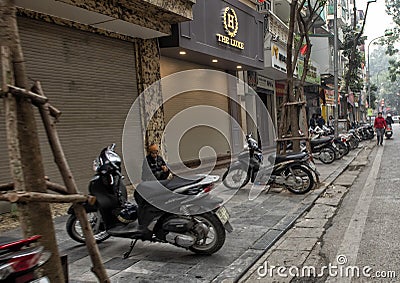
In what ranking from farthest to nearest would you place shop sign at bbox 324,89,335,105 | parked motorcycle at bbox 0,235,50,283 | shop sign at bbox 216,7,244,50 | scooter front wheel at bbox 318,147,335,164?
shop sign at bbox 324,89,335,105 < scooter front wheel at bbox 318,147,335,164 < shop sign at bbox 216,7,244,50 < parked motorcycle at bbox 0,235,50,283

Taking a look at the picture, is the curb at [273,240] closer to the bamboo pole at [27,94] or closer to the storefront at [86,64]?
the bamboo pole at [27,94]

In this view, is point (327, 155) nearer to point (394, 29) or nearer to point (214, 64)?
point (214, 64)

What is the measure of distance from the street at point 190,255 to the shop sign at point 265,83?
12.6 meters

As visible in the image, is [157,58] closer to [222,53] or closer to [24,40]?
[222,53]

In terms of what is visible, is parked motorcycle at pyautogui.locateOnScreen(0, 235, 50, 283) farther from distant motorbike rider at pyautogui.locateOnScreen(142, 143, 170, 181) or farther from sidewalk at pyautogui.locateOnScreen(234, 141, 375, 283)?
distant motorbike rider at pyautogui.locateOnScreen(142, 143, 170, 181)

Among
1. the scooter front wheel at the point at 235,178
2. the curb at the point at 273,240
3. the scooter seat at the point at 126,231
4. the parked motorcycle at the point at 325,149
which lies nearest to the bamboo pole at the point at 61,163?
the curb at the point at 273,240

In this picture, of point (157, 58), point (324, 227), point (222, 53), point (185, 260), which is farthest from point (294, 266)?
point (222, 53)

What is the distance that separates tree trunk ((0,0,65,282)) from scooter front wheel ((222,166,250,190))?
6378mm

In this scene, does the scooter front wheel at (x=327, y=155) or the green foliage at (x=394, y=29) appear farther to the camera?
the green foliage at (x=394, y=29)

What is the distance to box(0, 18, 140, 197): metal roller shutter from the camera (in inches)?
277

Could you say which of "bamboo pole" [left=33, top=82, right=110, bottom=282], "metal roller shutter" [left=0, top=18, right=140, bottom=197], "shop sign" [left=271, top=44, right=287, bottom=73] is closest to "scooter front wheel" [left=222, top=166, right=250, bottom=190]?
"metal roller shutter" [left=0, top=18, right=140, bottom=197]

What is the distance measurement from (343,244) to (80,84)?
5.90m

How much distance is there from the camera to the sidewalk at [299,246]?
3994mm

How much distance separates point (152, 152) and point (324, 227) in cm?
298
